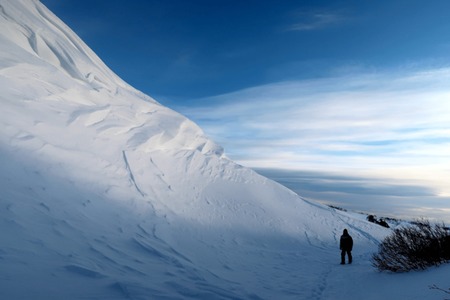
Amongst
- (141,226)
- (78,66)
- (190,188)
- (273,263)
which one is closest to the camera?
(141,226)

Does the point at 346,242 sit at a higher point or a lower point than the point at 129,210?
lower

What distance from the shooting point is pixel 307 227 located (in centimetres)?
1622

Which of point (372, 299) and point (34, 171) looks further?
point (34, 171)

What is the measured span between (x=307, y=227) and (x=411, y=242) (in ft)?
27.8

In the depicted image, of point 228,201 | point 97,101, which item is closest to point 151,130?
point 97,101

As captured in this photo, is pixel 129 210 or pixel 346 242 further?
pixel 346 242

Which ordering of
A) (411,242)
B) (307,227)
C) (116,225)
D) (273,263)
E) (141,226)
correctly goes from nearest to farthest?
(411,242)
(116,225)
(141,226)
(273,263)
(307,227)

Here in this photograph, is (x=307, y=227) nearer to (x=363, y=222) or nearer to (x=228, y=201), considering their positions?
(x=228, y=201)

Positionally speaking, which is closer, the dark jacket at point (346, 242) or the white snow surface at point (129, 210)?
the white snow surface at point (129, 210)

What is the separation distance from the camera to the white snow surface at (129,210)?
20.8 feet

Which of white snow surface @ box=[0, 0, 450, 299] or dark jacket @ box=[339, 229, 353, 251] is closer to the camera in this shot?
white snow surface @ box=[0, 0, 450, 299]

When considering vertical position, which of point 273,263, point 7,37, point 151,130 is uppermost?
point 7,37

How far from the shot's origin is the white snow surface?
249 inches

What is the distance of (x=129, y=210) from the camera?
10.6 m
